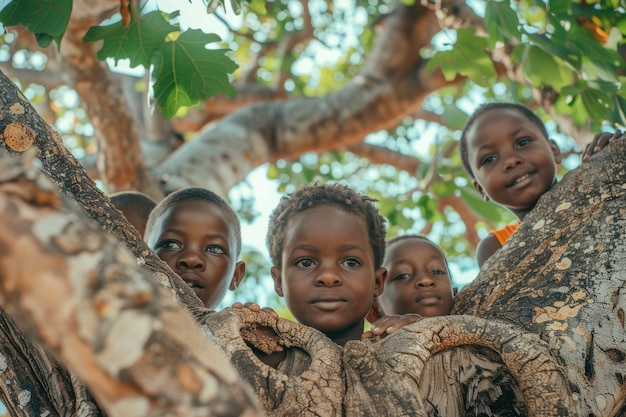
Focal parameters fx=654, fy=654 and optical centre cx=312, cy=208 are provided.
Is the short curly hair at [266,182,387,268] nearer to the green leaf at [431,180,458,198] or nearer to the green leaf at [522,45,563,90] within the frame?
the green leaf at [522,45,563,90]

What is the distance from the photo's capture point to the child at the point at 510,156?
10.6ft

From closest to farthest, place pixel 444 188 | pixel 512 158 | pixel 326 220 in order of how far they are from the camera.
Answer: pixel 326 220
pixel 512 158
pixel 444 188

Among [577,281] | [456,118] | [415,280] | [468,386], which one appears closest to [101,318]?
[468,386]

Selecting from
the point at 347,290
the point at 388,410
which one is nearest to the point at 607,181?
the point at 347,290

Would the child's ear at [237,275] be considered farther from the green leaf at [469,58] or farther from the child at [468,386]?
the child at [468,386]

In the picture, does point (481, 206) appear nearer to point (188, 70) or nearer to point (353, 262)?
point (353, 262)

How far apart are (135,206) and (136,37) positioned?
1230 millimetres

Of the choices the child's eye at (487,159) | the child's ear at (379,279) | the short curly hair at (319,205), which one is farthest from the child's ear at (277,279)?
the child's eye at (487,159)

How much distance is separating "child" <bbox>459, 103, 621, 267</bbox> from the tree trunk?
102 cm

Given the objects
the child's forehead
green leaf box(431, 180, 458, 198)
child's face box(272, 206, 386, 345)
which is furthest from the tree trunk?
green leaf box(431, 180, 458, 198)

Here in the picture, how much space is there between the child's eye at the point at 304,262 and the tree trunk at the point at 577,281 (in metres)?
0.59

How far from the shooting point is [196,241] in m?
3.14

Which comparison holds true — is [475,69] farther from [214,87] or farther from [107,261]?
[107,261]

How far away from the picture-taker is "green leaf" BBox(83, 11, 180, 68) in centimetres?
264
